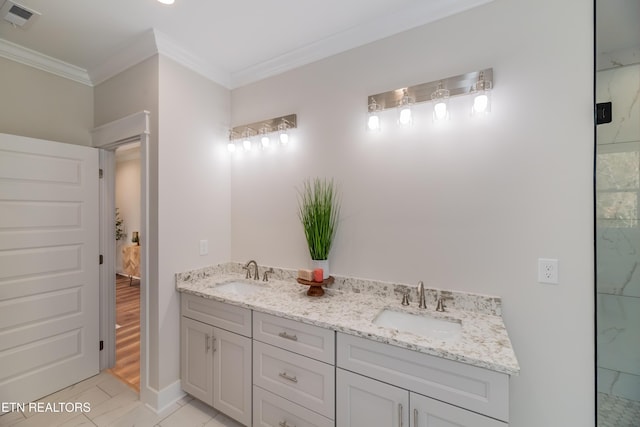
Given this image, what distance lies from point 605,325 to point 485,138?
42.1 inches

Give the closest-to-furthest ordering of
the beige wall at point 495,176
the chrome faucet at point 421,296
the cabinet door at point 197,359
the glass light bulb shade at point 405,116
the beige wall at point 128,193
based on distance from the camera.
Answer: the beige wall at point 495,176 < the chrome faucet at point 421,296 < the glass light bulb shade at point 405,116 < the cabinet door at point 197,359 < the beige wall at point 128,193

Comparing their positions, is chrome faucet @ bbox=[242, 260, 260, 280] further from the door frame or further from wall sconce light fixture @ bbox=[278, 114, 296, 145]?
the door frame

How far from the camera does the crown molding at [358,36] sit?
161 centimetres

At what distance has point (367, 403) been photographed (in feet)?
4.26

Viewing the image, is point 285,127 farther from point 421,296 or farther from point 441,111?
point 421,296

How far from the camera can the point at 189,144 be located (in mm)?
2211

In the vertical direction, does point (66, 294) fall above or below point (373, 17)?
below

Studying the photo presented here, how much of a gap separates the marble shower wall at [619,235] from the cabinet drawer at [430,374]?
27.1 inches

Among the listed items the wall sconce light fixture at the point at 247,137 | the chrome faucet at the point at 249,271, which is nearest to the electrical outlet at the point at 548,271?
the chrome faucet at the point at 249,271

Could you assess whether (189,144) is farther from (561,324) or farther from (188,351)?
(561,324)

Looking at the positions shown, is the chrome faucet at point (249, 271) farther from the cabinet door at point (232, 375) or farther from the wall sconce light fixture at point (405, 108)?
the wall sconce light fixture at point (405, 108)

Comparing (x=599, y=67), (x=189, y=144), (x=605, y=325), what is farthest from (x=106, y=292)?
(x=599, y=67)

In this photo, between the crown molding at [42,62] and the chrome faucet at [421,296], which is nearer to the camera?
the chrome faucet at [421,296]

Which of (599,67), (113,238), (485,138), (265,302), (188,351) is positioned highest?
(599,67)
